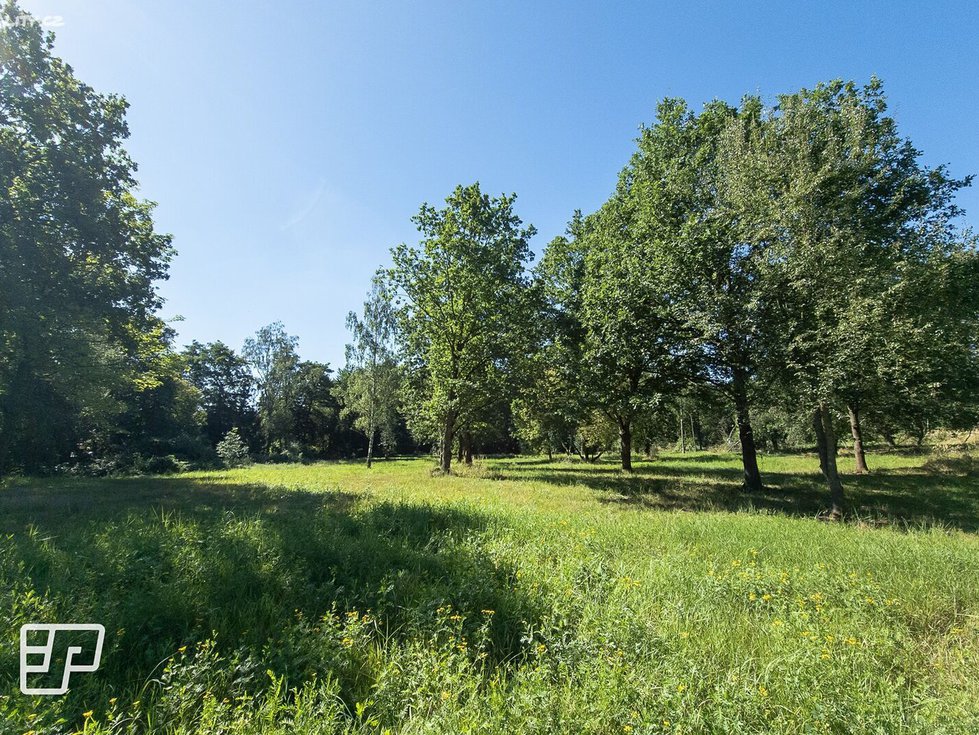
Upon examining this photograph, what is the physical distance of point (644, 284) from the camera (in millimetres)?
16516

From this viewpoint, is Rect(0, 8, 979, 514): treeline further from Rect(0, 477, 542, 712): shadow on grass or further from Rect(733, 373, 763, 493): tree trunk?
Rect(0, 477, 542, 712): shadow on grass

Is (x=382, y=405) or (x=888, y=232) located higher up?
(x=888, y=232)

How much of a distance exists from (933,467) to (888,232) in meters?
16.4

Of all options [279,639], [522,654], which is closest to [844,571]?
[522,654]

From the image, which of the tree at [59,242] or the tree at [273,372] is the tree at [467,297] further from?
the tree at [273,372]

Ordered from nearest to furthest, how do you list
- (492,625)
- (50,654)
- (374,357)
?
(50,654)
(492,625)
(374,357)

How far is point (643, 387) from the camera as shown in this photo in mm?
18656

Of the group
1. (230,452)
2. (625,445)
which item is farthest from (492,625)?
(230,452)

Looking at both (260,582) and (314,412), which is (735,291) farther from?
(314,412)

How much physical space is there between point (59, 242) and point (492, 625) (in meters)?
23.7

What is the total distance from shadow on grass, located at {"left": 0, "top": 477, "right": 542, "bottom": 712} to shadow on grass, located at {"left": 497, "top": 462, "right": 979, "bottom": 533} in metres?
9.25

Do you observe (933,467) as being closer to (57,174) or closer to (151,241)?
(151,241)

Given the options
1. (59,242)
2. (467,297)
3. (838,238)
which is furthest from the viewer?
(467,297)

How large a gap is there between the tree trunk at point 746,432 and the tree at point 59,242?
27390 mm
